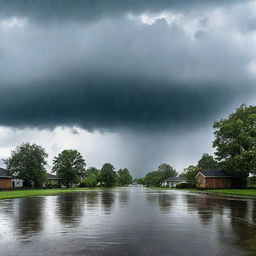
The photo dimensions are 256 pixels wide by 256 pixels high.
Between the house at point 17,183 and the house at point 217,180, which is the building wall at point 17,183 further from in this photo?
the house at point 217,180

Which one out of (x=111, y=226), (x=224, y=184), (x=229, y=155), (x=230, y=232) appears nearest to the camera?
(x=230, y=232)

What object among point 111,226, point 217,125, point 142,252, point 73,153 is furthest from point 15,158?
point 142,252

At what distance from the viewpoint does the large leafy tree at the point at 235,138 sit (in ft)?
218

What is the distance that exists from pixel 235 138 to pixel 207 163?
4304 cm

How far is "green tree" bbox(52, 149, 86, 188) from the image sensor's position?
105750 millimetres

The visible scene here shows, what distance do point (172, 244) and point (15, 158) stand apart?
8167cm

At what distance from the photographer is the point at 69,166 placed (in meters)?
107

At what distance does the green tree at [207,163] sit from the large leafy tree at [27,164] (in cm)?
5651

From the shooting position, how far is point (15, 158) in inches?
3342

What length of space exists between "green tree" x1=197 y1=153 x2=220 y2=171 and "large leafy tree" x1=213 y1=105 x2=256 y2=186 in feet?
112

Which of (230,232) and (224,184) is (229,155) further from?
(230,232)

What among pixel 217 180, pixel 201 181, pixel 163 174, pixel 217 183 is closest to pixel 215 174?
pixel 217 180

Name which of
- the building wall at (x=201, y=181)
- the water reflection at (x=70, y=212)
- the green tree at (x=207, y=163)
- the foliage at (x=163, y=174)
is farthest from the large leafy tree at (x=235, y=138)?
the foliage at (x=163, y=174)

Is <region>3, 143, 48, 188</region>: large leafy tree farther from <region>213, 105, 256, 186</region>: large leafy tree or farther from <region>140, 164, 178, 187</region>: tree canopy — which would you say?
<region>140, 164, 178, 187</region>: tree canopy
